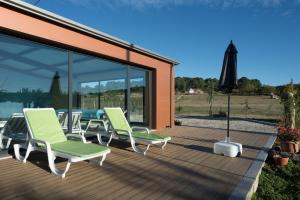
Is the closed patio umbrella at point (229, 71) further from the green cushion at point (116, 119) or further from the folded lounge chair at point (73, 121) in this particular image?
the folded lounge chair at point (73, 121)

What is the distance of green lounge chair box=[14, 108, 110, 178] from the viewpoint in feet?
16.5

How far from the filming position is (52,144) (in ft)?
18.9

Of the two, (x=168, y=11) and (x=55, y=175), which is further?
(x=168, y=11)

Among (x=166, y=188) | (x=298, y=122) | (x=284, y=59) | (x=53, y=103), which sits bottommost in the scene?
(x=166, y=188)

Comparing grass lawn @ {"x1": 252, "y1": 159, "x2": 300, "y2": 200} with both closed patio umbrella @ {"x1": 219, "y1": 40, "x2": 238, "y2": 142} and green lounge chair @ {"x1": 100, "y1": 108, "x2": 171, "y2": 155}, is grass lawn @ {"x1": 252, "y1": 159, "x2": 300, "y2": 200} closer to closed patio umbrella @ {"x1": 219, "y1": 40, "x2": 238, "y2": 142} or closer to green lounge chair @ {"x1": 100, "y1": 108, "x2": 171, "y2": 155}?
closed patio umbrella @ {"x1": 219, "y1": 40, "x2": 238, "y2": 142}

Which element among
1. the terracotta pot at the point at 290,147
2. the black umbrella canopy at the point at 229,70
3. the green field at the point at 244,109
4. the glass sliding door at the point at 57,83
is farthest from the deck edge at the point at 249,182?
the green field at the point at 244,109

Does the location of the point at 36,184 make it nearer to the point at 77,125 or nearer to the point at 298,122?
the point at 77,125

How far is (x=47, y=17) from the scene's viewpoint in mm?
6832

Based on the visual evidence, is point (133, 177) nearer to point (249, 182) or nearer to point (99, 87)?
point (249, 182)

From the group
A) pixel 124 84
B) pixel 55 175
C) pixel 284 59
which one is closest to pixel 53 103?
pixel 124 84

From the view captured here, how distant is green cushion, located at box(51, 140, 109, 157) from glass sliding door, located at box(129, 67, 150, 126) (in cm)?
534

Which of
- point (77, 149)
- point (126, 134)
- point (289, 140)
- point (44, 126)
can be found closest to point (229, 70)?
point (289, 140)

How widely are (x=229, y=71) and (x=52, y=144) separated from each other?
4.66 m

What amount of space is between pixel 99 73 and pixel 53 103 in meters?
2.15
